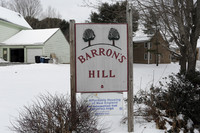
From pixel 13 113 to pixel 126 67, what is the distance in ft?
10.3

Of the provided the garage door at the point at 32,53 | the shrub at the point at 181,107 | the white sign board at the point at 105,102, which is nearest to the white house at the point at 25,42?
the garage door at the point at 32,53

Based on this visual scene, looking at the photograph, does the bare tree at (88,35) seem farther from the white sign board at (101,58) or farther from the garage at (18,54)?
the garage at (18,54)

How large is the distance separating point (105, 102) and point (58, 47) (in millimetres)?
22231

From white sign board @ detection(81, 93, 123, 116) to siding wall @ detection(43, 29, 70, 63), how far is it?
1901cm

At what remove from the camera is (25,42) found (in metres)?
21.6

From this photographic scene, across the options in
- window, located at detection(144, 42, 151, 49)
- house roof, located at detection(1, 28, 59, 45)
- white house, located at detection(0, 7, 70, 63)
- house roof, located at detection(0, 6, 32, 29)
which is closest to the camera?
white house, located at detection(0, 7, 70, 63)

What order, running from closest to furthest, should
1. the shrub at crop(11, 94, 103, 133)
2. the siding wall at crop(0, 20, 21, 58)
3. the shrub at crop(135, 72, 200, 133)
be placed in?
→ the shrub at crop(11, 94, 103, 133), the shrub at crop(135, 72, 200, 133), the siding wall at crop(0, 20, 21, 58)

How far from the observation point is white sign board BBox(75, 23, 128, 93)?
3.25m

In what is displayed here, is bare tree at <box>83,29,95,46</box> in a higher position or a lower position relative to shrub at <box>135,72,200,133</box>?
higher

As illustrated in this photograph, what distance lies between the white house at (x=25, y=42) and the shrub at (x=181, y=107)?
63.4 feet

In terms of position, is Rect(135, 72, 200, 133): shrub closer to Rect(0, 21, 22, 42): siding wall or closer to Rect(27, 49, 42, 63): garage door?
Rect(27, 49, 42, 63): garage door

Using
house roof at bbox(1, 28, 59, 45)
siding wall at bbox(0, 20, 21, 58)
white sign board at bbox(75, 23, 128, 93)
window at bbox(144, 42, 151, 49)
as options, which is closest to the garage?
house roof at bbox(1, 28, 59, 45)

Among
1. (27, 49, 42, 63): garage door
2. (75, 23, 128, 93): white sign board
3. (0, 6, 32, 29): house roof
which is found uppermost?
(0, 6, 32, 29): house roof

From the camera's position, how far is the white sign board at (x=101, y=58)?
3.25m
